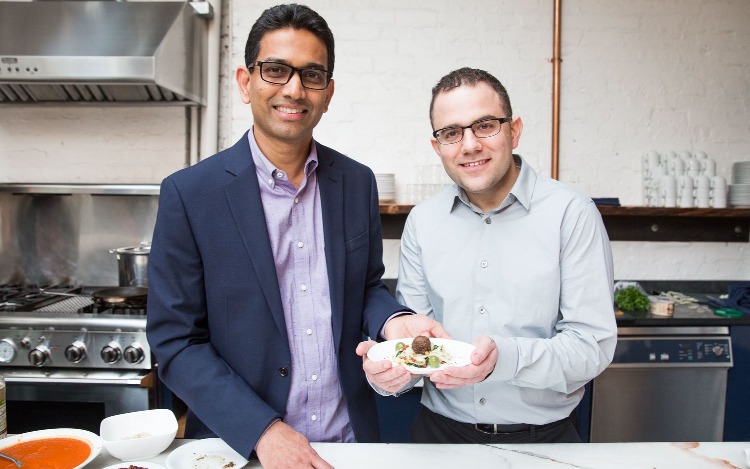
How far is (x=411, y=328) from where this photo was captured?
1.58 meters

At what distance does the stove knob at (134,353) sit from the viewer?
2.50 metres

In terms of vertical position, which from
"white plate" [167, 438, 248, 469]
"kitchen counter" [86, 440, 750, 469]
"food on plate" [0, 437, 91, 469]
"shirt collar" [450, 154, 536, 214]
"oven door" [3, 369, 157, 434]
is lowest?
"oven door" [3, 369, 157, 434]

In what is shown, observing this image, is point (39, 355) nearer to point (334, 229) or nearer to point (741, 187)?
point (334, 229)

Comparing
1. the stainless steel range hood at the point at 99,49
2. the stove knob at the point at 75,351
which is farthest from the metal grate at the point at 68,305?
the stainless steel range hood at the point at 99,49

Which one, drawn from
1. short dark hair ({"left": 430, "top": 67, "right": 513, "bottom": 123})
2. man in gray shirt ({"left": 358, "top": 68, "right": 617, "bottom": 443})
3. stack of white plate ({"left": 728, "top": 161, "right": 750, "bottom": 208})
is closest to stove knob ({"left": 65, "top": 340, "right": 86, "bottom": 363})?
man in gray shirt ({"left": 358, "top": 68, "right": 617, "bottom": 443})

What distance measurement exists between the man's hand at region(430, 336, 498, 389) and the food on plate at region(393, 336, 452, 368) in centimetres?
4

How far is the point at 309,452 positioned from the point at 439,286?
2.64 ft

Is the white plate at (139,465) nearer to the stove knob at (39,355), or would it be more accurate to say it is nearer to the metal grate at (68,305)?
the stove knob at (39,355)

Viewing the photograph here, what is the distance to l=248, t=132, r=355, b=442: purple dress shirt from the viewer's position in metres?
1.51

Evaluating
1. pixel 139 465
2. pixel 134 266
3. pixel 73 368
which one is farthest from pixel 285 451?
pixel 134 266

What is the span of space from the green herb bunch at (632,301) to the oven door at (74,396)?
2.52 metres

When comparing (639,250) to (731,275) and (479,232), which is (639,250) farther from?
(479,232)

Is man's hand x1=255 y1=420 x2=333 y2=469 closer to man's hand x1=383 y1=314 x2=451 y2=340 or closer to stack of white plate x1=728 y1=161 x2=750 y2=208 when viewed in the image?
man's hand x1=383 y1=314 x2=451 y2=340

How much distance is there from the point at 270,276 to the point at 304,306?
151mm
